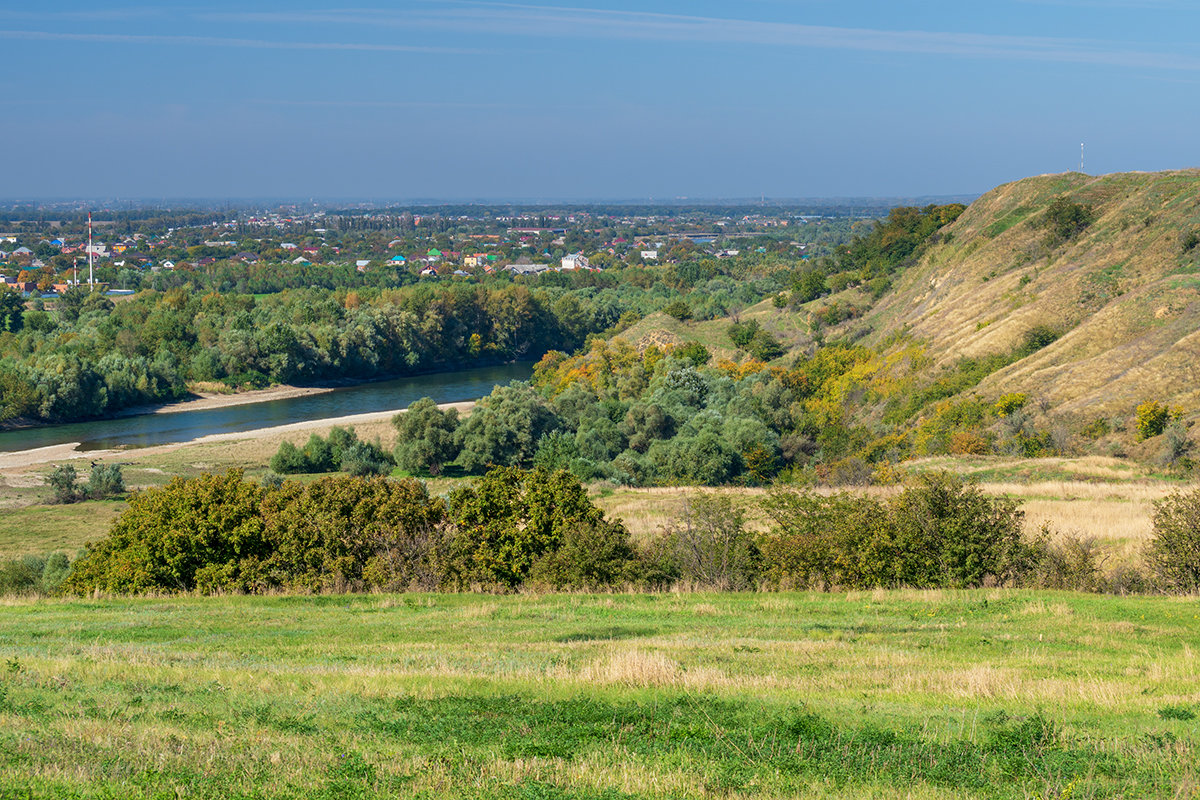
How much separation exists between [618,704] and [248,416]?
7340 centimetres

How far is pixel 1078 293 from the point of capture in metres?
51.7

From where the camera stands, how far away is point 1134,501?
2678cm

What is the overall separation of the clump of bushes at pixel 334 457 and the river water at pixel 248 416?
1551cm

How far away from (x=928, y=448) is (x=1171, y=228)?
21715mm

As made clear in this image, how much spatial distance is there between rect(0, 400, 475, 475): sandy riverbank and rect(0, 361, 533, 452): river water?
62.6 inches

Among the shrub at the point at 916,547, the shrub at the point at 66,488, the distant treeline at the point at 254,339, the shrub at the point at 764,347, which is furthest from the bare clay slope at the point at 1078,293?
the distant treeline at the point at 254,339

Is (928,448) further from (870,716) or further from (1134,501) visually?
(870,716)

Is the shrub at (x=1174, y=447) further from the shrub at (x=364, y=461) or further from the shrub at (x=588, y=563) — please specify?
the shrub at (x=364, y=461)

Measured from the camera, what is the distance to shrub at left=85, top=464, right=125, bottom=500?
46156mm

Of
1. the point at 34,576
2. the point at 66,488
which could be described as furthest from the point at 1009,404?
the point at 66,488

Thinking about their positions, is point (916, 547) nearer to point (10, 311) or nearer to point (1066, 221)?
point (1066, 221)

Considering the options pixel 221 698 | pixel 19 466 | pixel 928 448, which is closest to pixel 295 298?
pixel 19 466

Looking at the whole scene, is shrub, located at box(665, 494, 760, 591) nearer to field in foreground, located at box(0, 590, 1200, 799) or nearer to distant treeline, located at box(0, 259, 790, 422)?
field in foreground, located at box(0, 590, 1200, 799)

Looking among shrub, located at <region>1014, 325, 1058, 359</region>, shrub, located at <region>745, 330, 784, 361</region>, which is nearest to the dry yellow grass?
shrub, located at <region>1014, 325, 1058, 359</region>
